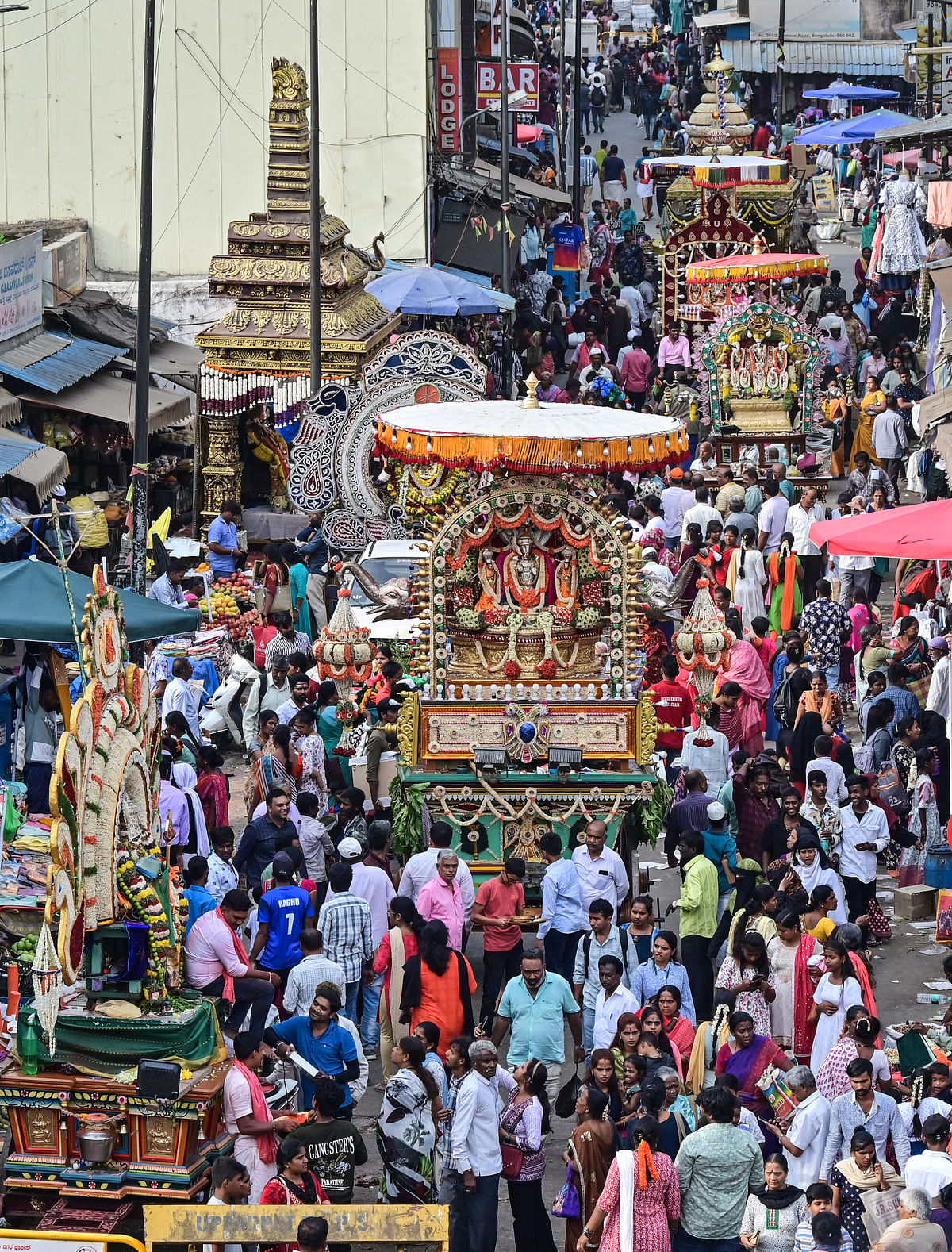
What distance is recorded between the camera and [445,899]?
13.2m

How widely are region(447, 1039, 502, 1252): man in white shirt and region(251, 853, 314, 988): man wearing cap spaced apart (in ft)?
7.29

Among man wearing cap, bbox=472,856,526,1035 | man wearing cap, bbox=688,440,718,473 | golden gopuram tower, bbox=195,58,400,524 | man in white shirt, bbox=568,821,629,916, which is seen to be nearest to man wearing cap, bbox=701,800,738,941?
man in white shirt, bbox=568,821,629,916

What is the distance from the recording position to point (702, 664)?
16.2 m

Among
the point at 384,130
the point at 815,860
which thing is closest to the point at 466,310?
the point at 384,130

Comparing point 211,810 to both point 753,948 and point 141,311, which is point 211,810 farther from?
point 141,311

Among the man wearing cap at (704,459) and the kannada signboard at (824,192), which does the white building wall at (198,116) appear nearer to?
the man wearing cap at (704,459)

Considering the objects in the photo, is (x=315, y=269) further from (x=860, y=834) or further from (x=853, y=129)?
(x=853, y=129)

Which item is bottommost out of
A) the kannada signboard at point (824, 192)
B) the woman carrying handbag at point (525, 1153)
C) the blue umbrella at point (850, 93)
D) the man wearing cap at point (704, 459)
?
the woman carrying handbag at point (525, 1153)

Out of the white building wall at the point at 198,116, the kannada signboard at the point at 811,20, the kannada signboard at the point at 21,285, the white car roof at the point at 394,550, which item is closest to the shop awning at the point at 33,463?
the kannada signboard at the point at 21,285

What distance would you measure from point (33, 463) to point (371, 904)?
29.6 ft

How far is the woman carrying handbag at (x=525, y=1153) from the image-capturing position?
1077cm

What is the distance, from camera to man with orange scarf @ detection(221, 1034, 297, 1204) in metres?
10.8

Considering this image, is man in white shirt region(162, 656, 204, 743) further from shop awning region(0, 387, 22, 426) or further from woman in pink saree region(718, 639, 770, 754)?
shop awning region(0, 387, 22, 426)

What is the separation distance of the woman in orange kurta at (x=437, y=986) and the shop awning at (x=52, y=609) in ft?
10.4
